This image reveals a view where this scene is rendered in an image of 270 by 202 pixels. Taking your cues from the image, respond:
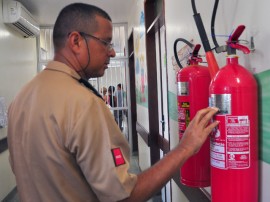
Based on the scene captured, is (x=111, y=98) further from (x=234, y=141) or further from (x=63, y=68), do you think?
(x=234, y=141)

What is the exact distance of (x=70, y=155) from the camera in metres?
0.89

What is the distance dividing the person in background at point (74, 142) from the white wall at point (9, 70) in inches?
122

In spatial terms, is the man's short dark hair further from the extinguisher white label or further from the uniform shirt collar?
the extinguisher white label

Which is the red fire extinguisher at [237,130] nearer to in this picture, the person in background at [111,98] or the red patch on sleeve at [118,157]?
the red patch on sleeve at [118,157]

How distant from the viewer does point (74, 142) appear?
848mm

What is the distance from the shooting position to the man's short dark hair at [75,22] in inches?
41.9

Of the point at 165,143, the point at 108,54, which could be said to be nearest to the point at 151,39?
the point at 165,143

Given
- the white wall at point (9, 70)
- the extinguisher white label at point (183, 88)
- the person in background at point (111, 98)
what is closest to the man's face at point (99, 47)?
the extinguisher white label at point (183, 88)

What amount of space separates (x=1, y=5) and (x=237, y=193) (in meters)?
4.20

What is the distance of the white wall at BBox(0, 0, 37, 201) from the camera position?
380cm

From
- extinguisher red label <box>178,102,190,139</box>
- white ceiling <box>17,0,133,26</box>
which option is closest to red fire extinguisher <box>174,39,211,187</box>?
extinguisher red label <box>178,102,190,139</box>

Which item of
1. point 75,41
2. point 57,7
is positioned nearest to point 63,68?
point 75,41

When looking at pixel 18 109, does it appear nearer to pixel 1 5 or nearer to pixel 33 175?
pixel 33 175

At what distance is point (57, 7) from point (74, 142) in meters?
4.35
